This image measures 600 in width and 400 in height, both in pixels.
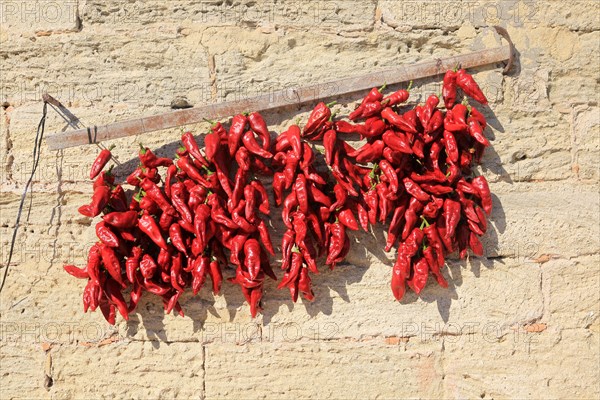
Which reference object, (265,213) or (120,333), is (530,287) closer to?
(265,213)

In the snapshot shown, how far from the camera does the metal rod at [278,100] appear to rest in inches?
116

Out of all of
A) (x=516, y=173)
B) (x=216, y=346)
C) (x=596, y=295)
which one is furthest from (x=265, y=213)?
(x=596, y=295)

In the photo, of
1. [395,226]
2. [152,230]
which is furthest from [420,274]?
[152,230]

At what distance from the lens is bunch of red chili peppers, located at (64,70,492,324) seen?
2850 mm

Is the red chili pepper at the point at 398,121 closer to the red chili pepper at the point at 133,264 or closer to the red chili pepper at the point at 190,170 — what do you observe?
the red chili pepper at the point at 190,170

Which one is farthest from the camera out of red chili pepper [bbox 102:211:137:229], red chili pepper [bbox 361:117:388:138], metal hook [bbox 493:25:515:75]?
metal hook [bbox 493:25:515:75]

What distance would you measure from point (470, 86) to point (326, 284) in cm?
120

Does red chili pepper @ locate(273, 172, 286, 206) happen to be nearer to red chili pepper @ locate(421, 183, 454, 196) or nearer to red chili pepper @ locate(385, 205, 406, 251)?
red chili pepper @ locate(385, 205, 406, 251)

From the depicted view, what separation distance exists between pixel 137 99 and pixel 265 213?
35.7 inches

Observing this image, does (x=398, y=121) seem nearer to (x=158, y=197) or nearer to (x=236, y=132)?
(x=236, y=132)

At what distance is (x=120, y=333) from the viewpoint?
308cm

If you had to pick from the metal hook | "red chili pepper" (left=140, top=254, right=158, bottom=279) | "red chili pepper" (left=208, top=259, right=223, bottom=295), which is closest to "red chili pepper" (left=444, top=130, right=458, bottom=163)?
the metal hook

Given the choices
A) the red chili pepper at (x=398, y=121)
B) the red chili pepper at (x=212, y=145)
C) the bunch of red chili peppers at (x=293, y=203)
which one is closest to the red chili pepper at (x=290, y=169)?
the bunch of red chili peppers at (x=293, y=203)

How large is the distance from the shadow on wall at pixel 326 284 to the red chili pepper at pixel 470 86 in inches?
5.8
